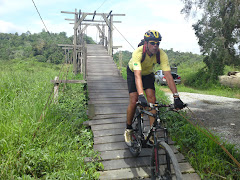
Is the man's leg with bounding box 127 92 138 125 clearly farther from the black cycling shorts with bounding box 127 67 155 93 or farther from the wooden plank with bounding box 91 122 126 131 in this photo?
the wooden plank with bounding box 91 122 126 131

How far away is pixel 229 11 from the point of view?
12.4 metres

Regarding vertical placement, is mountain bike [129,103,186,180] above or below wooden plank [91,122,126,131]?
above

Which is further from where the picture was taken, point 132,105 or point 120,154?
point 120,154

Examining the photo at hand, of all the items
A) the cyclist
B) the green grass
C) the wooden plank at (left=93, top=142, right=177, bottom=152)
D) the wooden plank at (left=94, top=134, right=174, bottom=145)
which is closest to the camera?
the green grass

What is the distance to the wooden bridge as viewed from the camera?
135 inches

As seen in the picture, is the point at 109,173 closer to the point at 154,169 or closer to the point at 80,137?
the point at 154,169

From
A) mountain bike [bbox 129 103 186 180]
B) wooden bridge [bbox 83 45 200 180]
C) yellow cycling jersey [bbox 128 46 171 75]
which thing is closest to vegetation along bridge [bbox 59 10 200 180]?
wooden bridge [bbox 83 45 200 180]

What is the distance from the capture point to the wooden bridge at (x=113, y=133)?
3.42m

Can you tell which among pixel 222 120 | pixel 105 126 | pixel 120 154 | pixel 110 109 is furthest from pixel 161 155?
pixel 222 120

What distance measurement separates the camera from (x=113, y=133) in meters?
4.62

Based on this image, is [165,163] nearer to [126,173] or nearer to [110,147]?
[126,173]

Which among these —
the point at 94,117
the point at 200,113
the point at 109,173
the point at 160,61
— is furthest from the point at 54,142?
the point at 200,113

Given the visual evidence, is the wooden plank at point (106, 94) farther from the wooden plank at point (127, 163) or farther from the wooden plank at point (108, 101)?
the wooden plank at point (127, 163)

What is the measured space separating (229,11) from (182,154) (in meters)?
11.6
